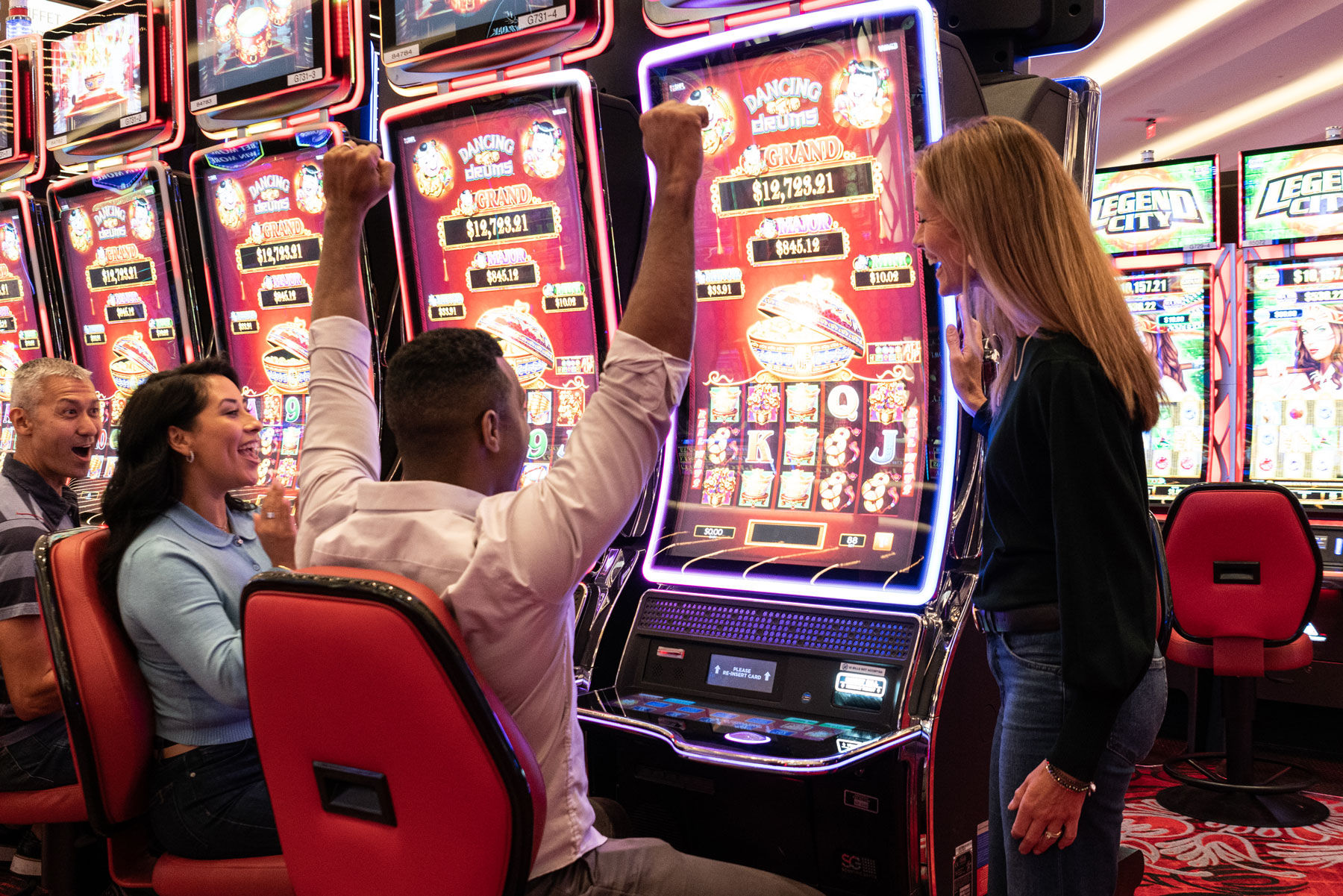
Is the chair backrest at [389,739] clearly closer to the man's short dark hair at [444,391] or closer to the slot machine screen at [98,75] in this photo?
the man's short dark hair at [444,391]

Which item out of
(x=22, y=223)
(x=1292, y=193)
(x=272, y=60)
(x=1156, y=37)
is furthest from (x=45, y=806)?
(x=1156, y=37)

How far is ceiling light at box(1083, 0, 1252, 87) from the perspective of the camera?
819cm

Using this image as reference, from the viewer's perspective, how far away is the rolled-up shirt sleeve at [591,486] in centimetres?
140

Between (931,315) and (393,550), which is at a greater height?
(931,315)

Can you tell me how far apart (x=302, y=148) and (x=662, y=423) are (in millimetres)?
2832

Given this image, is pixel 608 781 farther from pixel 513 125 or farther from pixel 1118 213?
pixel 1118 213

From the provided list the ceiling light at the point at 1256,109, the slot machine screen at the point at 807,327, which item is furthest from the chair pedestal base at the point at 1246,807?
the ceiling light at the point at 1256,109

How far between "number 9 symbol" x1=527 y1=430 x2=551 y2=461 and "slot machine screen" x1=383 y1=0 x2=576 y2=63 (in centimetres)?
111

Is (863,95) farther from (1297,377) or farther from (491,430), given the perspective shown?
(1297,377)

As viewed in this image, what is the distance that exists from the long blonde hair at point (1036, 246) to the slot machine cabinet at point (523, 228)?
1563mm

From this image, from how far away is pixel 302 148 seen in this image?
3805 millimetres

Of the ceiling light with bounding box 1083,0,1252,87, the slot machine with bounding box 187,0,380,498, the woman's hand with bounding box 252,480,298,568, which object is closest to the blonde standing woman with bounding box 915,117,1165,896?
the woman's hand with bounding box 252,480,298,568

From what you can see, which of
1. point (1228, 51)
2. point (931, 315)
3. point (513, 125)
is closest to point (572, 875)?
point (931, 315)

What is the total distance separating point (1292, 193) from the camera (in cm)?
466
